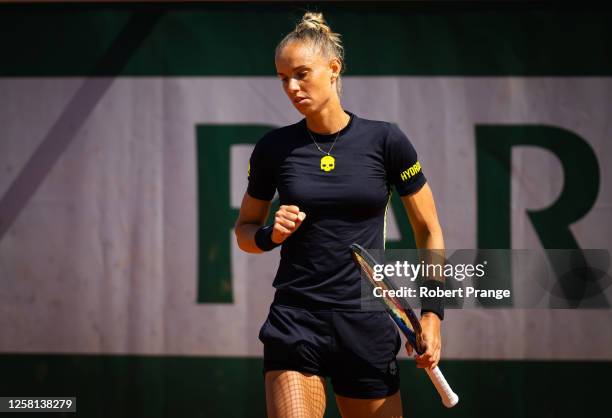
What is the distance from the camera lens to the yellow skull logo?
2.99 meters

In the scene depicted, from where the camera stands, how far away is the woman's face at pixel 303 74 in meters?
2.94

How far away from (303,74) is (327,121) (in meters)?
0.20

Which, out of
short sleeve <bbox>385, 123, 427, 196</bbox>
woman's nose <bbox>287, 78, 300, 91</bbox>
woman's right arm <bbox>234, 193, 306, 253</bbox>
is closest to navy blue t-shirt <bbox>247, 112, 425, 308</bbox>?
short sleeve <bbox>385, 123, 427, 196</bbox>

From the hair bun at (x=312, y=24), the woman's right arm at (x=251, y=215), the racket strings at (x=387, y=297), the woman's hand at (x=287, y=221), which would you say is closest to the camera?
the woman's hand at (x=287, y=221)

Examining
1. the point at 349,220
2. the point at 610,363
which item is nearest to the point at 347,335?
the point at 349,220

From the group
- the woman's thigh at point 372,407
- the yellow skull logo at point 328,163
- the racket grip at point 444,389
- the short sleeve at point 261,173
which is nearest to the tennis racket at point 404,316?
the racket grip at point 444,389

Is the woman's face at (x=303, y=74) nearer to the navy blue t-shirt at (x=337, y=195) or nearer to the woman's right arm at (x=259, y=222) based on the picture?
the navy blue t-shirt at (x=337, y=195)

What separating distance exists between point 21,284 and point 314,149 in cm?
299

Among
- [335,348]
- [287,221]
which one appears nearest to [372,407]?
Result: [335,348]

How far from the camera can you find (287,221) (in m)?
2.82

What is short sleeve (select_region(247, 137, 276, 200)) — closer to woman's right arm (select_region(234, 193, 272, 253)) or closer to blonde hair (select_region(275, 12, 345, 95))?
woman's right arm (select_region(234, 193, 272, 253))

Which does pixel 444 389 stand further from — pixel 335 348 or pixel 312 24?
pixel 312 24

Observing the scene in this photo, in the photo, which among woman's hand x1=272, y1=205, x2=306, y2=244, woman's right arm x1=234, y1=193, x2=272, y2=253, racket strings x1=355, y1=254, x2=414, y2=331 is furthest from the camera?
woman's right arm x1=234, y1=193, x2=272, y2=253

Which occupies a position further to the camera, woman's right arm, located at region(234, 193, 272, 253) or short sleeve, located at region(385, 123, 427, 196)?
woman's right arm, located at region(234, 193, 272, 253)
